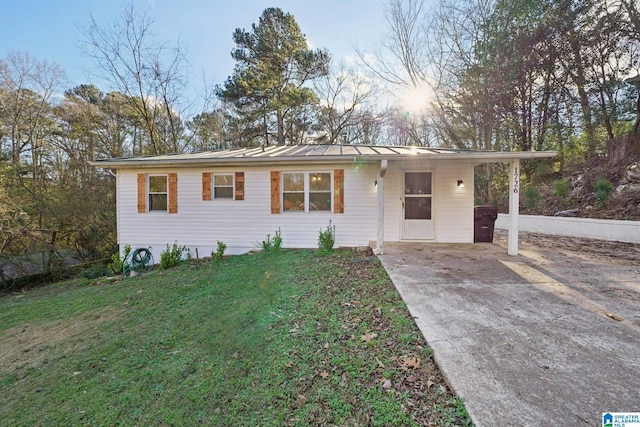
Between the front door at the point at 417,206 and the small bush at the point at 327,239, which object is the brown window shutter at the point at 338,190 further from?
the front door at the point at 417,206

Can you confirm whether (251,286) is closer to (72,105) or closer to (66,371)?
(66,371)

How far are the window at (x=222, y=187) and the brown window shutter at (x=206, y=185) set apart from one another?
0.45 ft

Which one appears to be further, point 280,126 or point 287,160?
point 280,126

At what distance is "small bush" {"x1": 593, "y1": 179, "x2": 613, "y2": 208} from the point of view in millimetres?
8453

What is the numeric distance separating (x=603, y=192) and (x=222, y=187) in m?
11.3

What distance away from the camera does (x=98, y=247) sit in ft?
33.3

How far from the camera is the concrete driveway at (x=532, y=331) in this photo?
1896 mm

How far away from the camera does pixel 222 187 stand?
7.69 metres

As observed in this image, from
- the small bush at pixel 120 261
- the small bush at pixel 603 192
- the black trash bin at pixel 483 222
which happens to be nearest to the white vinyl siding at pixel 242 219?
the small bush at pixel 120 261

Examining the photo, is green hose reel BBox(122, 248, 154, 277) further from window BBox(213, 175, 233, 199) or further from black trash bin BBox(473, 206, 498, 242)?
black trash bin BBox(473, 206, 498, 242)

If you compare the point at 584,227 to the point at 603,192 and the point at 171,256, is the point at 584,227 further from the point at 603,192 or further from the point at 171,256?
the point at 171,256

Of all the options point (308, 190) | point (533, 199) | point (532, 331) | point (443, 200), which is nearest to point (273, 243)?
point (308, 190)

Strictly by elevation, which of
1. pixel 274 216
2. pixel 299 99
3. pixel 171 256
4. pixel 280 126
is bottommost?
pixel 171 256

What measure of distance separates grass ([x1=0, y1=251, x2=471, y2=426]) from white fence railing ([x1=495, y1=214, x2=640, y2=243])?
6.96m
